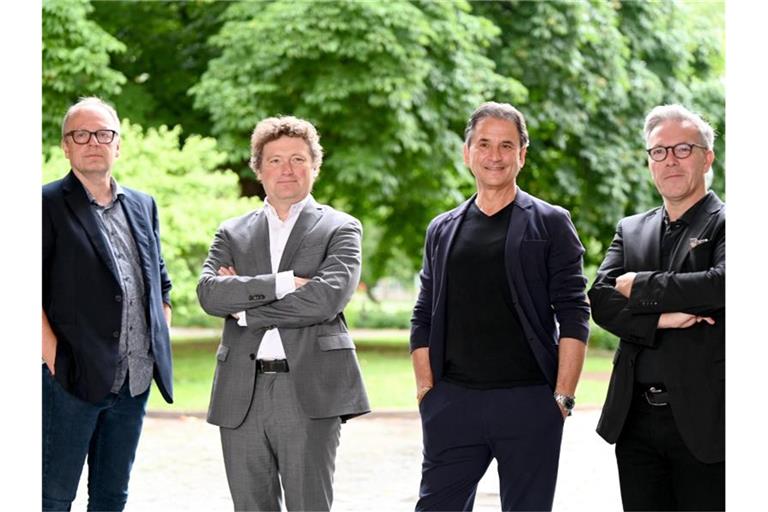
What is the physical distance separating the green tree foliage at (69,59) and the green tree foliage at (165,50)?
5.74ft

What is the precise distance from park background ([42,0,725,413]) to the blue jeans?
6.90m

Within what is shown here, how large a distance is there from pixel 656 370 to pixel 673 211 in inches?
20.7

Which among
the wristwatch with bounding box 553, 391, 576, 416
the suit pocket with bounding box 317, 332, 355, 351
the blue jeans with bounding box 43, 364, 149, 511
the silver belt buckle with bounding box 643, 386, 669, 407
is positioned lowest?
the blue jeans with bounding box 43, 364, 149, 511

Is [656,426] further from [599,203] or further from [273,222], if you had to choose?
[599,203]

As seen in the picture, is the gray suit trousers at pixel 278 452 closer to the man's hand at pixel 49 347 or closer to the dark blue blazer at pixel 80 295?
the dark blue blazer at pixel 80 295

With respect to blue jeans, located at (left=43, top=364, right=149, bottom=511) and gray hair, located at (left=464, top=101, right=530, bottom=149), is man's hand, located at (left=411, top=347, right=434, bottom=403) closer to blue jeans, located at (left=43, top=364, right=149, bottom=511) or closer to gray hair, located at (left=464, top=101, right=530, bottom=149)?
gray hair, located at (left=464, top=101, right=530, bottom=149)

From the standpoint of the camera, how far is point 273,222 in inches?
151

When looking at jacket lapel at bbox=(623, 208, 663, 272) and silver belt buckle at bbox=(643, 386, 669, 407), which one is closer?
silver belt buckle at bbox=(643, 386, 669, 407)

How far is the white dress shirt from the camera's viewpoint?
12.1 ft

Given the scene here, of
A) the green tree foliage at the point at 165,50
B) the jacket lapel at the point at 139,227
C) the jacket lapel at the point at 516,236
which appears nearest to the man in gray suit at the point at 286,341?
the jacket lapel at the point at 139,227

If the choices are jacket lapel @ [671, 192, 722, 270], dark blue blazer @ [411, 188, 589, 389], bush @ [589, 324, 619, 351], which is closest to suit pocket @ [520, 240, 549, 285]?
dark blue blazer @ [411, 188, 589, 389]
